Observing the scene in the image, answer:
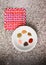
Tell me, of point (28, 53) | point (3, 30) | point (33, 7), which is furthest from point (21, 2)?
point (28, 53)

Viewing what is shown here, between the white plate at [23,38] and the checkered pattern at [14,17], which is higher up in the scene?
the checkered pattern at [14,17]

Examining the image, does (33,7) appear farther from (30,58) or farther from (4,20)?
(30,58)

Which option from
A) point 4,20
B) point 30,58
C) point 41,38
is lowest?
point 30,58

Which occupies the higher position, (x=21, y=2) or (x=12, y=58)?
(x=21, y=2)

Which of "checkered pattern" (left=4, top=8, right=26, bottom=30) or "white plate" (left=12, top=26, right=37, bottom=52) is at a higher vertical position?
"checkered pattern" (left=4, top=8, right=26, bottom=30)
